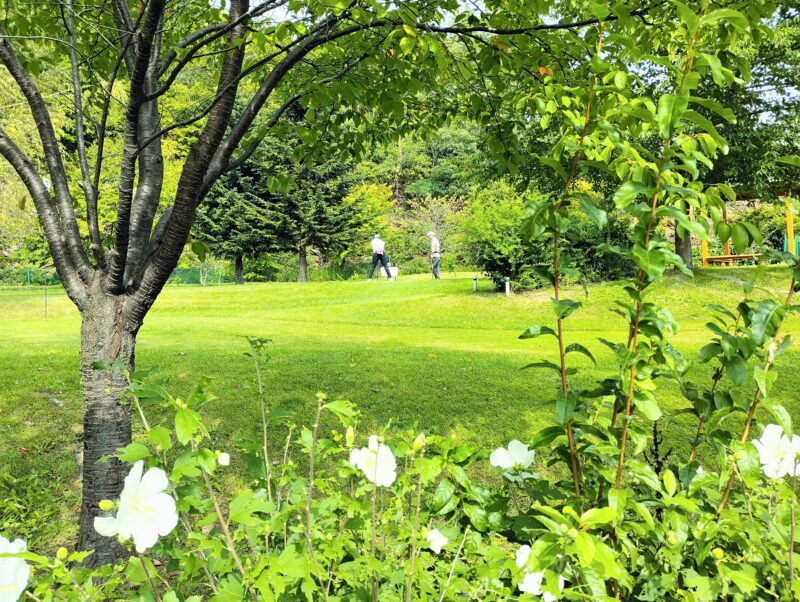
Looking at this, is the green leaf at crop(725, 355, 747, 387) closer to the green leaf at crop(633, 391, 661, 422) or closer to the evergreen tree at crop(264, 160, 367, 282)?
the green leaf at crop(633, 391, 661, 422)

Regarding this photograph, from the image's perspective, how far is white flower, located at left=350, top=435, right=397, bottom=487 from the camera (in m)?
1.06

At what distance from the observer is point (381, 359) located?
6.36 m

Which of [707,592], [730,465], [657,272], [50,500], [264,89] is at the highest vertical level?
[264,89]

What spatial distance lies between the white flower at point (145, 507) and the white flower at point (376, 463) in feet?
1.23

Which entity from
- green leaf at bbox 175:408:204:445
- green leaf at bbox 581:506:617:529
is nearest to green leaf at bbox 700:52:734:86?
green leaf at bbox 581:506:617:529

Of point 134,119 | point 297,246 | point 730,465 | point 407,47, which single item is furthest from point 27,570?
point 297,246

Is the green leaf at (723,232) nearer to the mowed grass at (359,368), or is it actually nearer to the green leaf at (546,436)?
the mowed grass at (359,368)

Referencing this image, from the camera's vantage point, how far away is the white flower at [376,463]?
41.9 inches

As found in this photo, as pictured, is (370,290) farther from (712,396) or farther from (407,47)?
(712,396)

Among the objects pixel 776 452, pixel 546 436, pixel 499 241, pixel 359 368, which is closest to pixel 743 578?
pixel 776 452

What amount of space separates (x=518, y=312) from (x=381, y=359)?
562 centimetres

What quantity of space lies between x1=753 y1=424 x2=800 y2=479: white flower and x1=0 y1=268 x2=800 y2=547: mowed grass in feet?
0.61

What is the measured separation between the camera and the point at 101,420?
7.80 feet

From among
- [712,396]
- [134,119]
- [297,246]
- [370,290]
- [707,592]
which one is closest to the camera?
[707,592]
